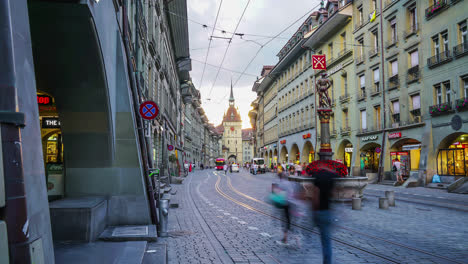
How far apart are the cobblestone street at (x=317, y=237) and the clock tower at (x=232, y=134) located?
161893 millimetres

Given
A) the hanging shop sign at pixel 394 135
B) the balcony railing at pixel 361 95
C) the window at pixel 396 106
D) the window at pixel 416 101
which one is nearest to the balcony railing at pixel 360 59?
the balcony railing at pixel 361 95

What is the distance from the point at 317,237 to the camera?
865 cm

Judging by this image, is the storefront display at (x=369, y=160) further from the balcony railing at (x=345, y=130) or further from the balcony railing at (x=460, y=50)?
the balcony railing at (x=460, y=50)

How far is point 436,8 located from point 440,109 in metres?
6.18

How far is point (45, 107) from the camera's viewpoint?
1016 cm

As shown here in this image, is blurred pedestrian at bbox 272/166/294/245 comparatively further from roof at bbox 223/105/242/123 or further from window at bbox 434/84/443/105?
roof at bbox 223/105/242/123

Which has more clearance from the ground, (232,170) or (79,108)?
(79,108)

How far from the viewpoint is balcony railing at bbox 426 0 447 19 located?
23984mm

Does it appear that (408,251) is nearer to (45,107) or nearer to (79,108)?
(79,108)

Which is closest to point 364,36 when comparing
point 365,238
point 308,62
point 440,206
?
point 308,62

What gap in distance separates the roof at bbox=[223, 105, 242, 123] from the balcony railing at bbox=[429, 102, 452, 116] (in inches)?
5961

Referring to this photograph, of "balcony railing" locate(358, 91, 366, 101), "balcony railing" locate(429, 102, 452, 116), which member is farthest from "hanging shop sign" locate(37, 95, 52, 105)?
"balcony railing" locate(358, 91, 366, 101)

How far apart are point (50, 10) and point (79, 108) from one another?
103 inches

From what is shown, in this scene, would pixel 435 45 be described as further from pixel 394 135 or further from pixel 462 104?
pixel 394 135
